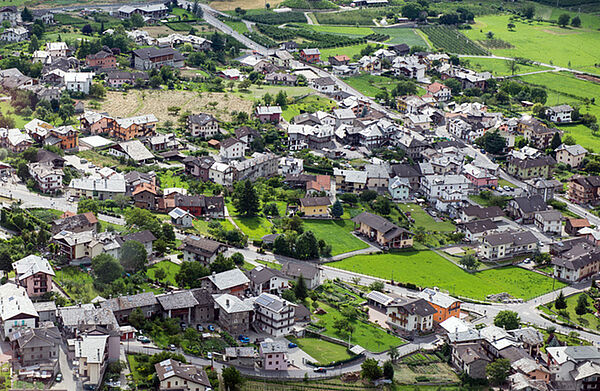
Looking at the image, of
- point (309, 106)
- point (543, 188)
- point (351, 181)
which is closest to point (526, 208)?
point (543, 188)

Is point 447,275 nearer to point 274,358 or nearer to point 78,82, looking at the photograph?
point 274,358

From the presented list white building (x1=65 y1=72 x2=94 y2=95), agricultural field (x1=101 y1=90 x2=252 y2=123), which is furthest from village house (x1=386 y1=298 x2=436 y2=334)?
white building (x1=65 y1=72 x2=94 y2=95)

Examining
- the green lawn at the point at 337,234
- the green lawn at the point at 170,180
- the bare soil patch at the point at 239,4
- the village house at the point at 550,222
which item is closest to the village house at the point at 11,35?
the bare soil patch at the point at 239,4

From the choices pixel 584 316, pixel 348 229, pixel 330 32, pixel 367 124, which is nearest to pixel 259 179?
pixel 348 229

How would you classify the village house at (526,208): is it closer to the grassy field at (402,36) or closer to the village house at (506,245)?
the village house at (506,245)

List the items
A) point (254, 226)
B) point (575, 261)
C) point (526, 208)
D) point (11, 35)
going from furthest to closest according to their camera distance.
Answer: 1. point (11, 35)
2. point (526, 208)
3. point (254, 226)
4. point (575, 261)
